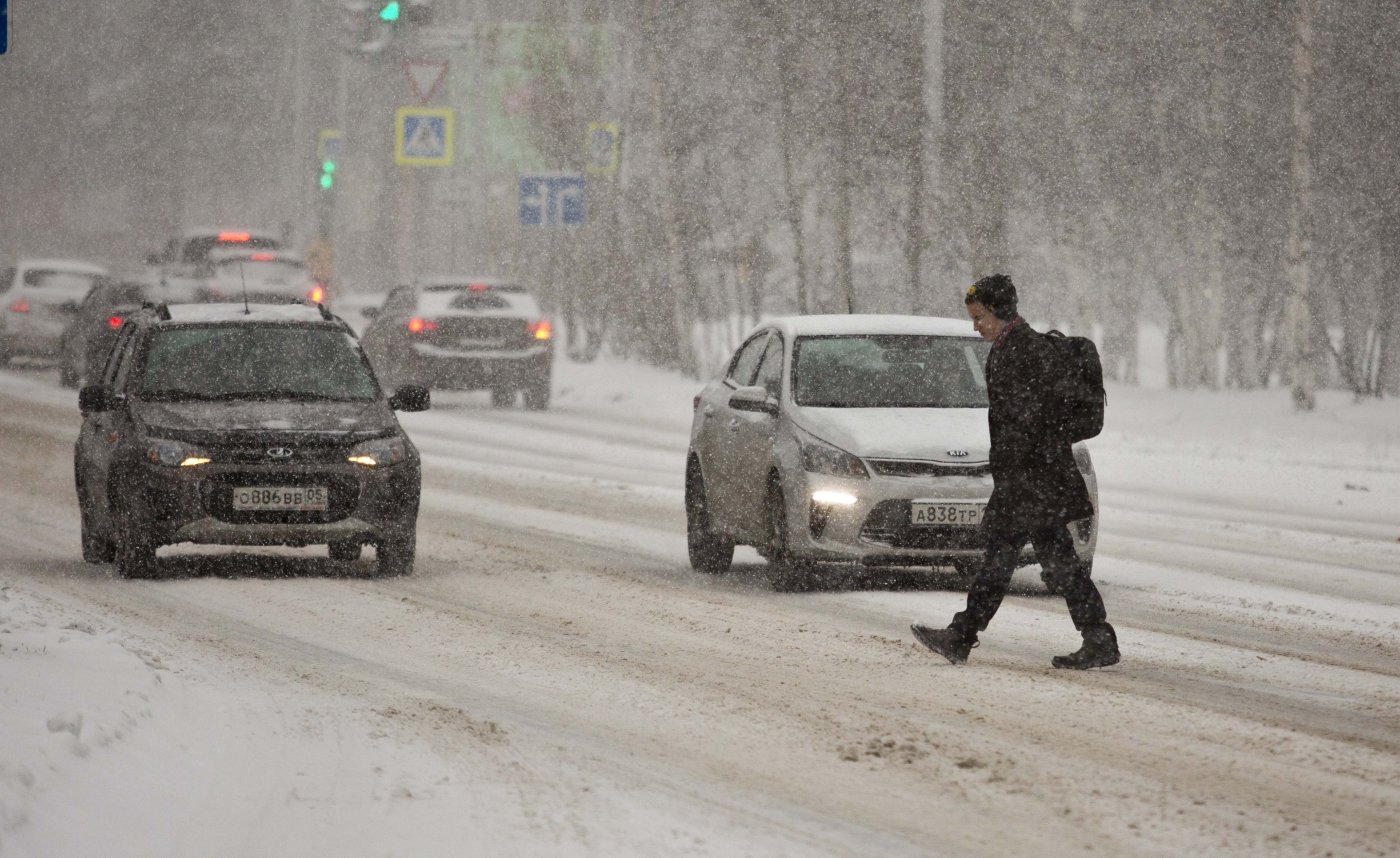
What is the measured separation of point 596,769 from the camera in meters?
7.36

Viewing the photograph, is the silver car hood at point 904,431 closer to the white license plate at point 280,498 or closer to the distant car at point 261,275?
the white license plate at point 280,498

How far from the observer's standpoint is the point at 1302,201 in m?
28.0

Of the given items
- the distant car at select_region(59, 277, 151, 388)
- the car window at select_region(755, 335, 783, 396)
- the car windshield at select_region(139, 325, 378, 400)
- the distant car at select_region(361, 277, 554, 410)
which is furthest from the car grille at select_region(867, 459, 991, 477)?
the distant car at select_region(59, 277, 151, 388)

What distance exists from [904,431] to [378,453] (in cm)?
280

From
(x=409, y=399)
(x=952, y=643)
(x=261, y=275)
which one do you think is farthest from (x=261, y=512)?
(x=261, y=275)

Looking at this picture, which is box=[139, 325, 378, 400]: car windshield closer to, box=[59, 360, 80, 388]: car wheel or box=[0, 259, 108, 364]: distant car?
box=[59, 360, 80, 388]: car wheel

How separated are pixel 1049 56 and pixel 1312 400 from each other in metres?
6.83

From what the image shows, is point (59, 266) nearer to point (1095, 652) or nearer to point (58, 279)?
point (58, 279)

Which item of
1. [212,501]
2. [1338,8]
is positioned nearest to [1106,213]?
[1338,8]

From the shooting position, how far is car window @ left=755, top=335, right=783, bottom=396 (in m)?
13.5

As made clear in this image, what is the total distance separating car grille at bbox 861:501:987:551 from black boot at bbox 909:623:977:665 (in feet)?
7.97

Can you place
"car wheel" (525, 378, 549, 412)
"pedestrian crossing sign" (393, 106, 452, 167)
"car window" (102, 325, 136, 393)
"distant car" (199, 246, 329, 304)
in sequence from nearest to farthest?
"car window" (102, 325, 136, 393)
"car wheel" (525, 378, 549, 412)
"distant car" (199, 246, 329, 304)
"pedestrian crossing sign" (393, 106, 452, 167)

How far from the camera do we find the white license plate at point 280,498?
12586mm

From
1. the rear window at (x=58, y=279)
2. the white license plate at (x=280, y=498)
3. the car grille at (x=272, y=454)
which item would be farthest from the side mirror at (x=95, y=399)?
the rear window at (x=58, y=279)
